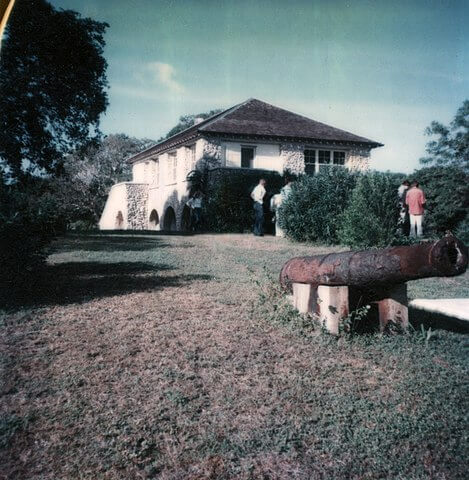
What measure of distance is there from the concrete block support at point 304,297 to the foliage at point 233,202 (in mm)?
12992

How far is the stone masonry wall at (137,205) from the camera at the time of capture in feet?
90.4

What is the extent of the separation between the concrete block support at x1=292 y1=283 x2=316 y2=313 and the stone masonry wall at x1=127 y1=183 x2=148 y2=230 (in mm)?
23988

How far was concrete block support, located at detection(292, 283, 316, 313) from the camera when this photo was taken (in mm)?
4633

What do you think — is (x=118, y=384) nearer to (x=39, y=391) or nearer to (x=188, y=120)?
(x=39, y=391)

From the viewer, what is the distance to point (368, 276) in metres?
3.81

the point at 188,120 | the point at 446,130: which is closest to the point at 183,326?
the point at 446,130

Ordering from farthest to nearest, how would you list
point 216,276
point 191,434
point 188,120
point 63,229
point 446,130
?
point 188,120, point 446,130, point 216,276, point 63,229, point 191,434

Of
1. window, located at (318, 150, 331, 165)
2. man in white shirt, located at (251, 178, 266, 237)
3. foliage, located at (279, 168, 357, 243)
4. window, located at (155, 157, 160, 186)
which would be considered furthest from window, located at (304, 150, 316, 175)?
window, located at (155, 157, 160, 186)

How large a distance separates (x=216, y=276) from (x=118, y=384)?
14.2 ft

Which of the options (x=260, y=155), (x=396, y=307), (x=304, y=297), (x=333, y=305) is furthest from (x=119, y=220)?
(x=396, y=307)

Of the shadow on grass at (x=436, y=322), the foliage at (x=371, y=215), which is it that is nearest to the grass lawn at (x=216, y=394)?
the shadow on grass at (x=436, y=322)

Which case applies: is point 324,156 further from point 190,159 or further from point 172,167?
point 172,167

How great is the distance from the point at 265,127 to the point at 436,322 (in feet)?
57.5

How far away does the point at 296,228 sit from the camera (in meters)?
13.9
